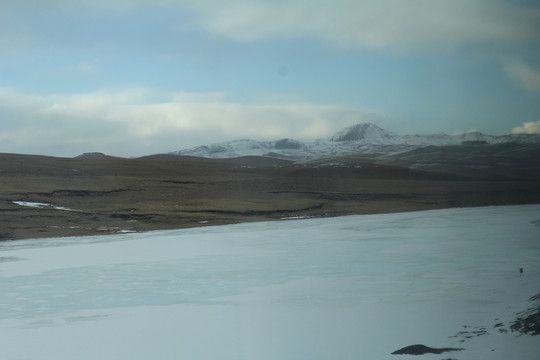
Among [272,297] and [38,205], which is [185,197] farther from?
[272,297]

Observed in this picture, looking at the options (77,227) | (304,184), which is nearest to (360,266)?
(77,227)

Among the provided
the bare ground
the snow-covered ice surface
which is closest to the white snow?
the bare ground

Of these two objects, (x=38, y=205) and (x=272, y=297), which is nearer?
(x=272, y=297)

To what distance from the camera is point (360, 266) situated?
45.9ft

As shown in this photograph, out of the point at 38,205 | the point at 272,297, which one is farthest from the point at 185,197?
the point at 272,297

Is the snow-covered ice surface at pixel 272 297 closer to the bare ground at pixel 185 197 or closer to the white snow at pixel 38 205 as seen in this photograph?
the bare ground at pixel 185 197

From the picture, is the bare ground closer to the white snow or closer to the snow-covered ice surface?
the white snow

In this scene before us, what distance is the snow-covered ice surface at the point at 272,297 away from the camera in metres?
7.67

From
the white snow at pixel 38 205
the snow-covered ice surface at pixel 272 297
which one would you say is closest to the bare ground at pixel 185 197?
the white snow at pixel 38 205

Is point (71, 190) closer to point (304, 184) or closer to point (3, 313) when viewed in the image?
point (304, 184)

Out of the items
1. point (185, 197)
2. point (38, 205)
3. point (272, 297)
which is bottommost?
point (272, 297)

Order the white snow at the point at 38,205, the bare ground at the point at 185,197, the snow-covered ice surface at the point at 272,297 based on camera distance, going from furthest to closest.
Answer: the white snow at the point at 38,205 → the bare ground at the point at 185,197 → the snow-covered ice surface at the point at 272,297

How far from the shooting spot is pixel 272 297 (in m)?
10.7

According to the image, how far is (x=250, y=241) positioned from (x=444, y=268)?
27.2 feet
